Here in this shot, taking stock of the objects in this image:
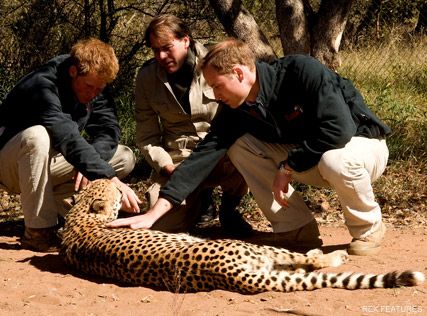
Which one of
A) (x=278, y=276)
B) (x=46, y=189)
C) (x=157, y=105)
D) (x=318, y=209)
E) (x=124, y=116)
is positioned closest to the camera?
(x=278, y=276)

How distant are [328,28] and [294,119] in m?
2.54

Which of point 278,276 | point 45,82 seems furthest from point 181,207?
point 278,276

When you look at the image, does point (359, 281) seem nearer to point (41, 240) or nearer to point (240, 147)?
point (240, 147)

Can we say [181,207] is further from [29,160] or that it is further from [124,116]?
[124,116]

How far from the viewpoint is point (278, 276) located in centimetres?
376

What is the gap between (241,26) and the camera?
21.1 ft

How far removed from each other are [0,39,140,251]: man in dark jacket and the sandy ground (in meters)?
0.47

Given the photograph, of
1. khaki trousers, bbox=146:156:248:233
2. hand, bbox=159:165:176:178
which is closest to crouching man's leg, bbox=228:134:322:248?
khaki trousers, bbox=146:156:248:233

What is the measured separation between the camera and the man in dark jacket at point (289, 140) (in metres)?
4.08

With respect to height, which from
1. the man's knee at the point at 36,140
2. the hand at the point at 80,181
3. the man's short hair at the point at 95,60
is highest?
the man's short hair at the point at 95,60

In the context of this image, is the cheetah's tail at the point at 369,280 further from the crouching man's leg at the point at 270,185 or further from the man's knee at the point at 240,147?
the man's knee at the point at 240,147

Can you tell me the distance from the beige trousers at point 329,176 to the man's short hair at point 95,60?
0.88m

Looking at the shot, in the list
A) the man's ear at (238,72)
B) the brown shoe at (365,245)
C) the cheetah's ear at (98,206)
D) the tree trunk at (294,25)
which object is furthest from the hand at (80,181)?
the tree trunk at (294,25)

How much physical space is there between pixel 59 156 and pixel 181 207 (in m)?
0.86
